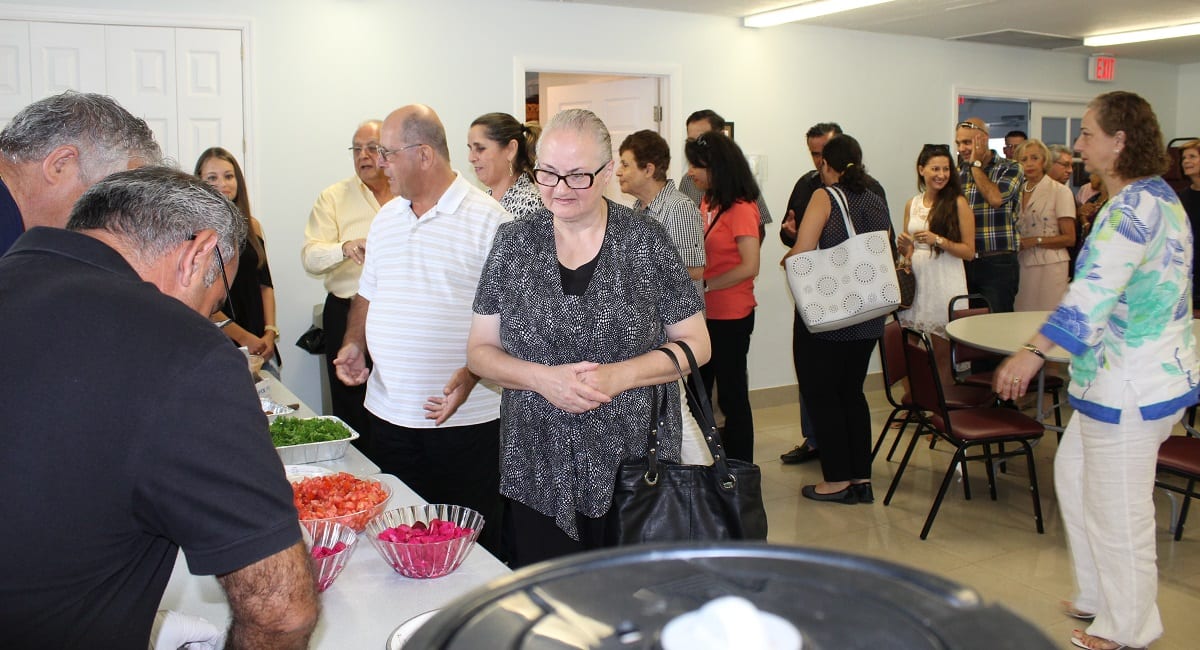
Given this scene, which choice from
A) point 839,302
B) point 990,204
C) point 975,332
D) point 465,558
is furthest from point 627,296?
point 990,204

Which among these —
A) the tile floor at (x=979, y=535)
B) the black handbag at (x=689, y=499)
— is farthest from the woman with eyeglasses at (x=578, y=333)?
the tile floor at (x=979, y=535)

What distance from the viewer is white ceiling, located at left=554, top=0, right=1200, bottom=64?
6.34 m

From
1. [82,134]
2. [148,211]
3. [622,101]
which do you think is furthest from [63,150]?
[622,101]

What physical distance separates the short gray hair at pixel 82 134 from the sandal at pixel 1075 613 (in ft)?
10.4

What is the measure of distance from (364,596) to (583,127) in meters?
1.15

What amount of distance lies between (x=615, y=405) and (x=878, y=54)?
6042mm

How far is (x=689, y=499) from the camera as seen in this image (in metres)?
2.06

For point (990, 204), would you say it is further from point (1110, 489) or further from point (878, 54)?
point (1110, 489)

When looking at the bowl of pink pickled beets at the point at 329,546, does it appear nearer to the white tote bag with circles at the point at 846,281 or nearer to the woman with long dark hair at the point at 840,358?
the white tote bag with circles at the point at 846,281

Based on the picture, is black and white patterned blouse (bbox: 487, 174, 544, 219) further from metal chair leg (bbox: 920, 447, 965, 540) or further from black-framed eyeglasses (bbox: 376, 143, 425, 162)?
metal chair leg (bbox: 920, 447, 965, 540)

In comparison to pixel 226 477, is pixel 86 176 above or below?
above

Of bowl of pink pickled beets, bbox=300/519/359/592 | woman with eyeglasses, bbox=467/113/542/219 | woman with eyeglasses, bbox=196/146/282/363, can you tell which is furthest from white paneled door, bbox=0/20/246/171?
bowl of pink pickled beets, bbox=300/519/359/592

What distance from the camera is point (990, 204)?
6.26 meters

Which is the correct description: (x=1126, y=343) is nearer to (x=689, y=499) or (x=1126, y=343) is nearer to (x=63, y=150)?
(x=689, y=499)
